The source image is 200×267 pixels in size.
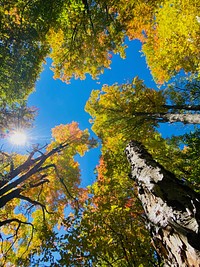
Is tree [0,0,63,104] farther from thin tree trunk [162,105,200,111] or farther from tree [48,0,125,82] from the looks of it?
thin tree trunk [162,105,200,111]

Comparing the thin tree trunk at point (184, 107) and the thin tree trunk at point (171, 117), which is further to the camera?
the thin tree trunk at point (184, 107)

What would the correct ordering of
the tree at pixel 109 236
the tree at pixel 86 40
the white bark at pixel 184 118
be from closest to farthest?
the tree at pixel 109 236 → the white bark at pixel 184 118 → the tree at pixel 86 40

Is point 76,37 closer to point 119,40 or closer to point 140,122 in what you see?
point 119,40

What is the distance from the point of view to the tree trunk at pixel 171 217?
4.83 ft

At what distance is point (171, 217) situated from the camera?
5.69 ft

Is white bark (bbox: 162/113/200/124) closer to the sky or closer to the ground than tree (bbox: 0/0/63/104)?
closer to the ground

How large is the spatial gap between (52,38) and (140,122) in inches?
236

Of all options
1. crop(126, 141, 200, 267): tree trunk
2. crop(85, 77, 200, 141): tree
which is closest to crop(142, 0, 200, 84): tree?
crop(85, 77, 200, 141): tree

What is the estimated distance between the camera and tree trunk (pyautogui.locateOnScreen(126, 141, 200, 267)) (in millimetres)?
1472

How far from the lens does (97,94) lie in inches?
505

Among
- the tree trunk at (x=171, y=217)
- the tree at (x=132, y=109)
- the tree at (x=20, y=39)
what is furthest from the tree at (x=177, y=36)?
the tree trunk at (x=171, y=217)

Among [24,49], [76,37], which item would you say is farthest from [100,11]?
[24,49]

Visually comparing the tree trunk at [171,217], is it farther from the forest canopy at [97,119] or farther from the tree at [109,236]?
the tree at [109,236]

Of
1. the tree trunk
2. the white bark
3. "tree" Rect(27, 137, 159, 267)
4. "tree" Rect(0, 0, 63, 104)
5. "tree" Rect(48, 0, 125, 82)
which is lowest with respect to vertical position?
the tree trunk
